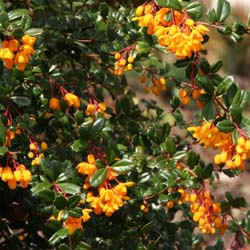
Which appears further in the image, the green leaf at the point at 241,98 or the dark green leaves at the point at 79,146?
the dark green leaves at the point at 79,146

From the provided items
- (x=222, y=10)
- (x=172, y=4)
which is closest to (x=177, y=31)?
(x=172, y=4)

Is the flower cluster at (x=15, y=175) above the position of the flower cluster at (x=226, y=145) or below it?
below

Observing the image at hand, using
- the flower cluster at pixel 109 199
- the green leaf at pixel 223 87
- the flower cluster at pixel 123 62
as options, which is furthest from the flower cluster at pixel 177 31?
the flower cluster at pixel 109 199

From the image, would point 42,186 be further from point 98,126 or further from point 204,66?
point 204,66

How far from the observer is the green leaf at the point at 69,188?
1601 millimetres

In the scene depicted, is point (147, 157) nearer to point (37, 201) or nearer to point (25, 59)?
point (37, 201)

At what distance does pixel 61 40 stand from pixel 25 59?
557 millimetres

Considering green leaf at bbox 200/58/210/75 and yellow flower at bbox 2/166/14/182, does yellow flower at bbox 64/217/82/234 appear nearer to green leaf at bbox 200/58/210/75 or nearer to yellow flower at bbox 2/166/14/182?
yellow flower at bbox 2/166/14/182

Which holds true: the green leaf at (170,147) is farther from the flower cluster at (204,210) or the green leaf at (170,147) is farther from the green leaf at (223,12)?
the green leaf at (223,12)

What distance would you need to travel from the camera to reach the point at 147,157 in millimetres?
1932

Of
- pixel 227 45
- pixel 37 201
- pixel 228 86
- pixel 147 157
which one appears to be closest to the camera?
pixel 228 86

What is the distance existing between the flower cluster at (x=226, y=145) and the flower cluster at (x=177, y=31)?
20cm

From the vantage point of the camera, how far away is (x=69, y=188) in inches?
63.3

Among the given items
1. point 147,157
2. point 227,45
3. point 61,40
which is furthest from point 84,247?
point 227,45
